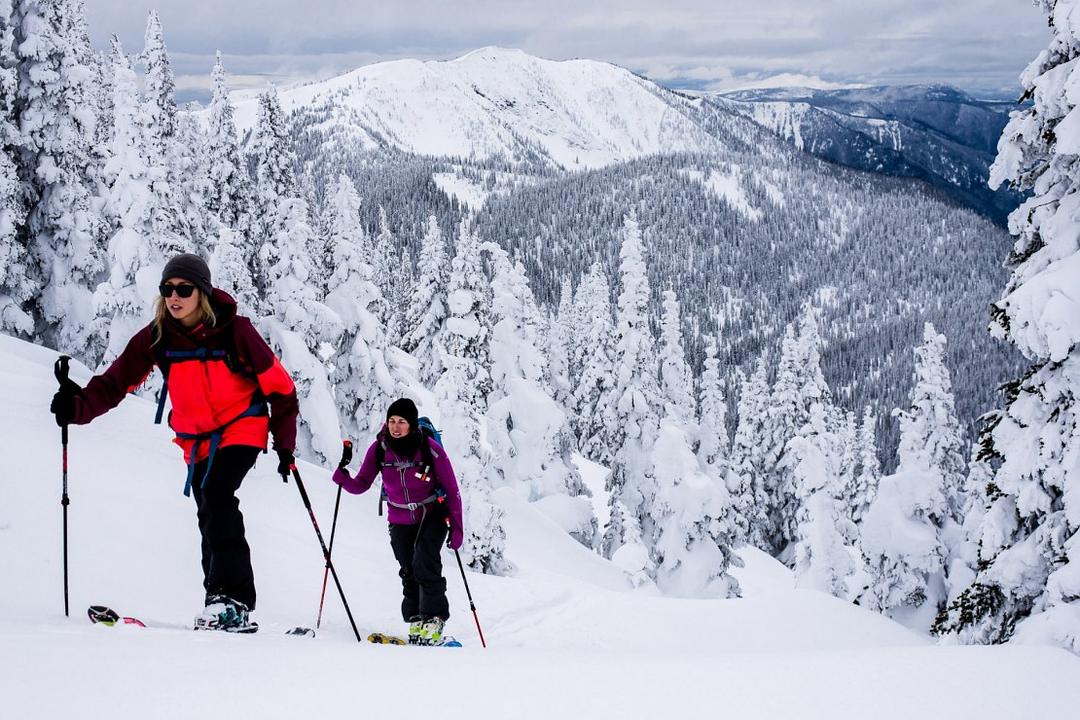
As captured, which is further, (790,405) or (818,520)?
(790,405)

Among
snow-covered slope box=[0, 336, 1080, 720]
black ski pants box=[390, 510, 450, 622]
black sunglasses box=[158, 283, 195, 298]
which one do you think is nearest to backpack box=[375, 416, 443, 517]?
black ski pants box=[390, 510, 450, 622]

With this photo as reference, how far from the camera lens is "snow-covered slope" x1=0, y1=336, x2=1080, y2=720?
11.6 ft

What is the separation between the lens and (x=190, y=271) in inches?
183

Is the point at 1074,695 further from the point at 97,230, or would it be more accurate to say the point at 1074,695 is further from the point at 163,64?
the point at 163,64

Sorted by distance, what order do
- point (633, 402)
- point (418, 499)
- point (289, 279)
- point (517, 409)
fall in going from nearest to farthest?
point (418, 499), point (289, 279), point (517, 409), point (633, 402)

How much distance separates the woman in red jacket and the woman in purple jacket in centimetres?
164

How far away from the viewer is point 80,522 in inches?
287

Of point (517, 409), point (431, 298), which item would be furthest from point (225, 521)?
point (431, 298)

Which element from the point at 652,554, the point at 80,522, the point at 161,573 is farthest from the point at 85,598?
the point at 652,554

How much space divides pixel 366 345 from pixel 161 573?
1578 centimetres

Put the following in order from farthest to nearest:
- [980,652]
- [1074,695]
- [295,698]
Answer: [980,652], [1074,695], [295,698]

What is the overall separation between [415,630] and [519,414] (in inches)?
878

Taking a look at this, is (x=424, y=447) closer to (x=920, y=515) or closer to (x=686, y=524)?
(x=686, y=524)

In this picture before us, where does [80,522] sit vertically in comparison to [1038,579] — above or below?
above
